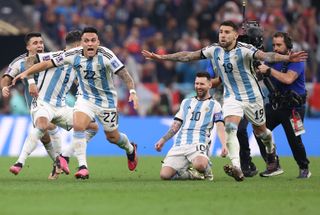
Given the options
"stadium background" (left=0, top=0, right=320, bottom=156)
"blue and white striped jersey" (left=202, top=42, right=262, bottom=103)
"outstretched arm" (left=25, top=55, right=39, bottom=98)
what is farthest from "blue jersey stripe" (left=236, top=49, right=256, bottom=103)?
"stadium background" (left=0, top=0, right=320, bottom=156)

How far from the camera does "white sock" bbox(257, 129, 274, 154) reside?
590 inches

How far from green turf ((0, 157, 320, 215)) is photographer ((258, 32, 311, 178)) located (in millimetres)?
465

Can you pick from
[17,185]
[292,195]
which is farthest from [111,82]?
[292,195]

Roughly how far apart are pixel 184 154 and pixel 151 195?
2636 millimetres

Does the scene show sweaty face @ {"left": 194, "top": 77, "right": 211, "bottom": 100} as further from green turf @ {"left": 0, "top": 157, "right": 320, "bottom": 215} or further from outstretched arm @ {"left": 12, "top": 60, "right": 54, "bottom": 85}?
outstretched arm @ {"left": 12, "top": 60, "right": 54, "bottom": 85}

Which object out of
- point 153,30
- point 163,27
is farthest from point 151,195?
point 163,27

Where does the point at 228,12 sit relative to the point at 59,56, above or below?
above

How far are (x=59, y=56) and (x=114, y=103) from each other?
109 cm

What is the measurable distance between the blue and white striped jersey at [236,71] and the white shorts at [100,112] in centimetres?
165

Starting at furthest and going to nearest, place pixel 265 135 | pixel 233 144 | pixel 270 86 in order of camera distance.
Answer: pixel 270 86 → pixel 265 135 → pixel 233 144

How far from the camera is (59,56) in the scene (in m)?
14.6

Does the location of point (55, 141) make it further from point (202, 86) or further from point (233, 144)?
point (233, 144)

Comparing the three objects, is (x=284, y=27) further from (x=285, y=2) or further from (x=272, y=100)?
(x=272, y=100)

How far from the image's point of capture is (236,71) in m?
14.4
